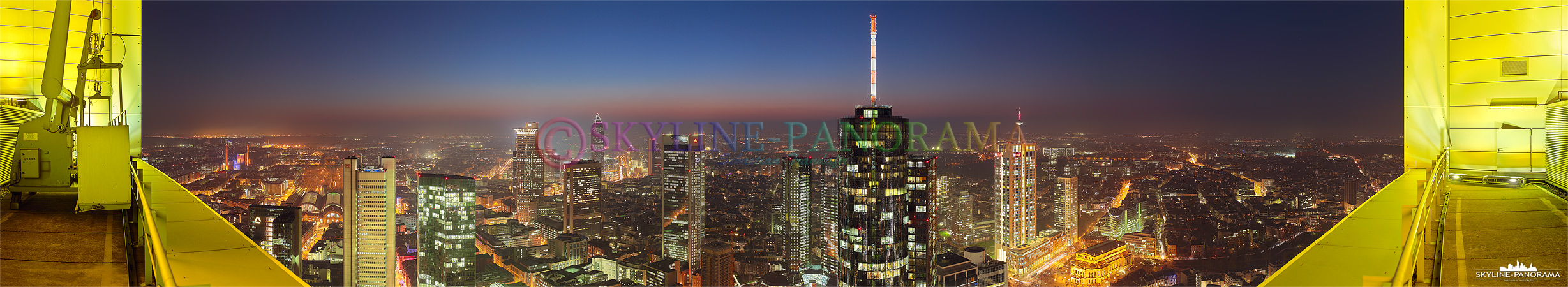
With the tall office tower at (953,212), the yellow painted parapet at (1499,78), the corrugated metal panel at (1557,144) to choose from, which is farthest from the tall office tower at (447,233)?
the corrugated metal panel at (1557,144)

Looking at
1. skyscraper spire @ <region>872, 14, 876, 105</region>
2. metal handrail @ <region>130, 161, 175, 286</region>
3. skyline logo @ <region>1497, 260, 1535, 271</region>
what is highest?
skyscraper spire @ <region>872, 14, 876, 105</region>

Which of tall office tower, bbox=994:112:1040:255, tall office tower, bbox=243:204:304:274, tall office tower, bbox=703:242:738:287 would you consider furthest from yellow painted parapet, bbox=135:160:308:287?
tall office tower, bbox=703:242:738:287

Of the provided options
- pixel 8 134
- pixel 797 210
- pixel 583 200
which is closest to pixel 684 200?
pixel 583 200

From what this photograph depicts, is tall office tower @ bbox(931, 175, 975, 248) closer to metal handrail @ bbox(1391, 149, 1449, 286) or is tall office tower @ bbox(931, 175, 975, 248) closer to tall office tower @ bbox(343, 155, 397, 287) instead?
metal handrail @ bbox(1391, 149, 1449, 286)

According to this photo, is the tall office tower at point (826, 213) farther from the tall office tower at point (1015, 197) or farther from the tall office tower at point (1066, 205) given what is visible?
the tall office tower at point (1066, 205)

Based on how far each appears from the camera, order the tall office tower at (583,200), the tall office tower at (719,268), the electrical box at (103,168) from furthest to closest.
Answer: the tall office tower at (583,200) → the tall office tower at (719,268) → the electrical box at (103,168)

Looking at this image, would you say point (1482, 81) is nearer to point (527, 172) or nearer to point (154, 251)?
point (154, 251)

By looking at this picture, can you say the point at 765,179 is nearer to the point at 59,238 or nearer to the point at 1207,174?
the point at 1207,174
